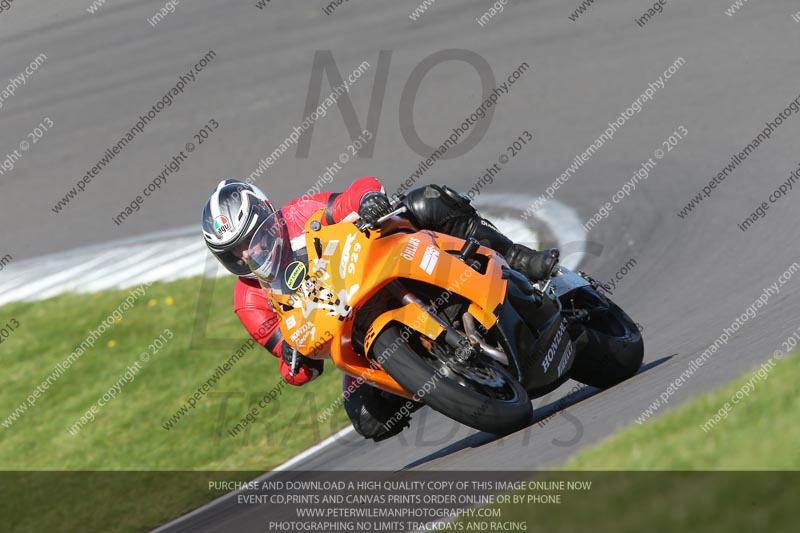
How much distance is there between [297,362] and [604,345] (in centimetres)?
200

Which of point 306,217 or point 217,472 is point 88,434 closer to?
point 217,472

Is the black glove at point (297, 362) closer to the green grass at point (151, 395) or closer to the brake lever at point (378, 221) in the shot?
the brake lever at point (378, 221)

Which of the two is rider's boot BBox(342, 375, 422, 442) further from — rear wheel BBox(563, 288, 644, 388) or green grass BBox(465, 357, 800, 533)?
green grass BBox(465, 357, 800, 533)

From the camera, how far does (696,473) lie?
4.51m

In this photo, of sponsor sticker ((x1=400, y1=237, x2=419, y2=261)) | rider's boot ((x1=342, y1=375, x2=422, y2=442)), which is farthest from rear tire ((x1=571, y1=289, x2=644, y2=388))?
sponsor sticker ((x1=400, y1=237, x2=419, y2=261))

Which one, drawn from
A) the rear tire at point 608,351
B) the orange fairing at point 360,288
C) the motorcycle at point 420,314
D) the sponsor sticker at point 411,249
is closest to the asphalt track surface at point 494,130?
the rear tire at point 608,351

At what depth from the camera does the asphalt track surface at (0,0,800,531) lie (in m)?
8.24

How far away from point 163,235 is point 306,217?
→ 21.2ft

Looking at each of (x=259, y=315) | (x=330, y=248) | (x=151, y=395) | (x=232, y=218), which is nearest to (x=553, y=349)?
(x=330, y=248)

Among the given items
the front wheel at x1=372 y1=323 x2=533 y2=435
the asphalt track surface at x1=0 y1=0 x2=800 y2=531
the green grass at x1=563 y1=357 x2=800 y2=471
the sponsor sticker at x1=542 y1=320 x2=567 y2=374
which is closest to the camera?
the green grass at x1=563 y1=357 x2=800 y2=471

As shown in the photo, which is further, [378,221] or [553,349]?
[553,349]

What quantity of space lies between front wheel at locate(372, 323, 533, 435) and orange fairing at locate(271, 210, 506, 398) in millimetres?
125

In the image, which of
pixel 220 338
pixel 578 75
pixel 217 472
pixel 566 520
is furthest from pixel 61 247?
pixel 566 520

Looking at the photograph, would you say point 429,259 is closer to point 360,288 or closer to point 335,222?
point 360,288
